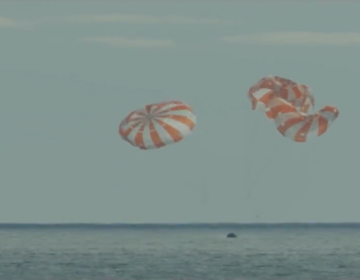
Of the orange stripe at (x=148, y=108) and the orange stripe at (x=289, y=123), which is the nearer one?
the orange stripe at (x=289, y=123)

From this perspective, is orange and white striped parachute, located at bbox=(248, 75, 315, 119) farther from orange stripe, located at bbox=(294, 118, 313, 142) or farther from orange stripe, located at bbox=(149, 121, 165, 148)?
orange stripe, located at bbox=(149, 121, 165, 148)

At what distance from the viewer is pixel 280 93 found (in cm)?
7069

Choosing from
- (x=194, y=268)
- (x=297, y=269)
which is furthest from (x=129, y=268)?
(x=297, y=269)

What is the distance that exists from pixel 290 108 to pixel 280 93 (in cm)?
208

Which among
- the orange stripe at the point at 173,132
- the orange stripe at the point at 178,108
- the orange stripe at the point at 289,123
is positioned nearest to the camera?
the orange stripe at the point at 173,132

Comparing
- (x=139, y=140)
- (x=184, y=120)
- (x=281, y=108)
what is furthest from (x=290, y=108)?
(x=139, y=140)

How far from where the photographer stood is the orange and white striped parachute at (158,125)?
223 ft

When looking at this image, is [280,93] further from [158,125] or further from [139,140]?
[139,140]

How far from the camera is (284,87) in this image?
232 ft

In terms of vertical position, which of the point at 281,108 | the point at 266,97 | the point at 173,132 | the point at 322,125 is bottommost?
the point at 173,132

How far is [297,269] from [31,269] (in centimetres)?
1391

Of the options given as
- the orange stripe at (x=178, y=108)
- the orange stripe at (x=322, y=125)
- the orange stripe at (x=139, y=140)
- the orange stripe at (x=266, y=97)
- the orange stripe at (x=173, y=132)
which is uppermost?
the orange stripe at (x=266, y=97)

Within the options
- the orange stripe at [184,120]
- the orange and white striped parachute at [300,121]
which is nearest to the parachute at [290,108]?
the orange and white striped parachute at [300,121]

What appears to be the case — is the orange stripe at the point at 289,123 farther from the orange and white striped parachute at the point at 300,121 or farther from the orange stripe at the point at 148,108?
the orange stripe at the point at 148,108
